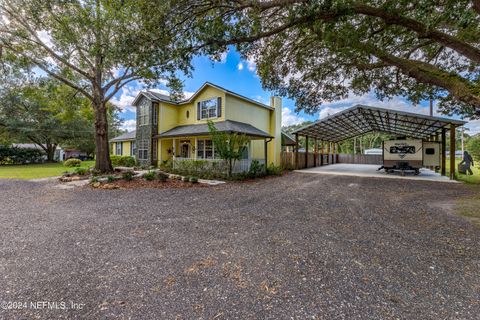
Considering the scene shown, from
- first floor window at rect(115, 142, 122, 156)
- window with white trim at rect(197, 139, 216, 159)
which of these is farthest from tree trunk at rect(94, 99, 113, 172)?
first floor window at rect(115, 142, 122, 156)

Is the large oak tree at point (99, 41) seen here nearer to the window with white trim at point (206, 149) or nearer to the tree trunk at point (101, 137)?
the tree trunk at point (101, 137)

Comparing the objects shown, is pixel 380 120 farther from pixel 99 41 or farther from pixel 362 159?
pixel 99 41

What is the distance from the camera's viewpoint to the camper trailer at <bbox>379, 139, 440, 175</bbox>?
14.7 meters

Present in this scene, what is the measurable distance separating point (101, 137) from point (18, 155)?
20.6 metres

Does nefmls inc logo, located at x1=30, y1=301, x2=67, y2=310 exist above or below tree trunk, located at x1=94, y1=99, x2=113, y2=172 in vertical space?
below

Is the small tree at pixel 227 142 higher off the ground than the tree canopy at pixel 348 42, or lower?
lower

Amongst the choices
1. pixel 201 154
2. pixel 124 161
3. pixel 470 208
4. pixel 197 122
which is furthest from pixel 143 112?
pixel 470 208

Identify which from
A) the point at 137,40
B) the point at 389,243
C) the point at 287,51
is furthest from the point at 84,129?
the point at 389,243

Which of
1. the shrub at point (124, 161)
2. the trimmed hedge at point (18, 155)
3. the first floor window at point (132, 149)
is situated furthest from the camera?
the trimmed hedge at point (18, 155)

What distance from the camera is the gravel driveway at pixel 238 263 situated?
7.24ft

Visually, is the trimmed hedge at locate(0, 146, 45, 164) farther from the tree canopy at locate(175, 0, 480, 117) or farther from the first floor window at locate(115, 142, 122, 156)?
the tree canopy at locate(175, 0, 480, 117)

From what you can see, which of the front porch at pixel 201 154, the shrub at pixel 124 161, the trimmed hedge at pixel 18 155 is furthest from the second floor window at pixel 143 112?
the trimmed hedge at pixel 18 155

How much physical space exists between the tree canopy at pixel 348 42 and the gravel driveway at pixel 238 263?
4.74 m

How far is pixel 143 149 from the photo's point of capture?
61.4 ft
